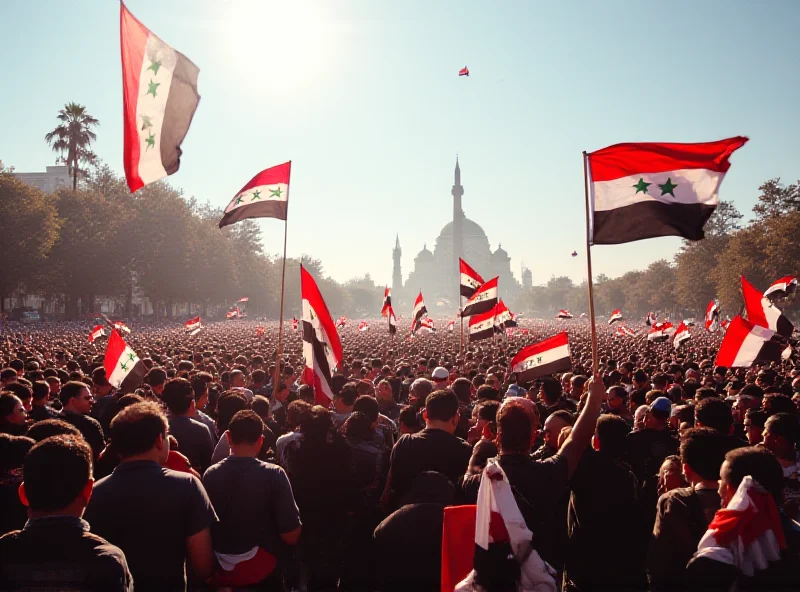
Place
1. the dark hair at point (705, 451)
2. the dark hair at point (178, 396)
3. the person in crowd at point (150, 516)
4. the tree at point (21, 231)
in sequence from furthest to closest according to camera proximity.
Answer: the tree at point (21, 231) → the dark hair at point (178, 396) → the dark hair at point (705, 451) → the person in crowd at point (150, 516)

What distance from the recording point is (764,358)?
979 centimetres

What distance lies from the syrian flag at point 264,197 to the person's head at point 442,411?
19.1ft

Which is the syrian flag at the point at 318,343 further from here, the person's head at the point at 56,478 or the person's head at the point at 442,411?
the person's head at the point at 56,478

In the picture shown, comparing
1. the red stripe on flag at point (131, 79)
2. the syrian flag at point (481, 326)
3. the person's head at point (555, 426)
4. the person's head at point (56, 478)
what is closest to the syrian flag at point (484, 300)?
the syrian flag at point (481, 326)

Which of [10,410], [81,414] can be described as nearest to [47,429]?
[10,410]

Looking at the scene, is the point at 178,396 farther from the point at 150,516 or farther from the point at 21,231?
the point at 21,231

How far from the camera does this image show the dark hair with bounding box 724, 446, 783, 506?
2.82 m

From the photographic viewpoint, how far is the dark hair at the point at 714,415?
4715 millimetres

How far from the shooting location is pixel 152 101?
684 cm

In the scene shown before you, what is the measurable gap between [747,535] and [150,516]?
263 cm

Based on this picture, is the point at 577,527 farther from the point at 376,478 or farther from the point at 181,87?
the point at 181,87

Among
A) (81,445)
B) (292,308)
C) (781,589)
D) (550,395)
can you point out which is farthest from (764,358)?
(292,308)

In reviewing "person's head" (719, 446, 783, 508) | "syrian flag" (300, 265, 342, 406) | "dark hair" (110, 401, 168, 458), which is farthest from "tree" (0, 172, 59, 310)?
"person's head" (719, 446, 783, 508)

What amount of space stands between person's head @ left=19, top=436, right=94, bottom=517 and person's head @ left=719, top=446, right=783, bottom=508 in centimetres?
280
